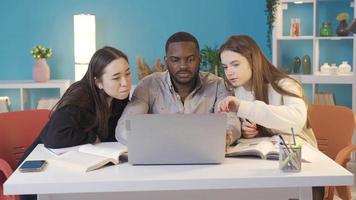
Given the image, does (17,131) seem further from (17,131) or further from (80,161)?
(80,161)

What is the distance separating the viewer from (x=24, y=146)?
106 inches

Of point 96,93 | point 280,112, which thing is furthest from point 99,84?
point 280,112

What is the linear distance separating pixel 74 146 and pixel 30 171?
37 cm

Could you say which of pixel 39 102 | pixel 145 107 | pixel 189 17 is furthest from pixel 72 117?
pixel 189 17

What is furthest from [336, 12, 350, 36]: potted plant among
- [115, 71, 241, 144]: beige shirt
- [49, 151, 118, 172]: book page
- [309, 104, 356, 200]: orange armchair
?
[49, 151, 118, 172]: book page

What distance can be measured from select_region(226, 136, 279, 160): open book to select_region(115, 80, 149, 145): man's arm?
47 cm

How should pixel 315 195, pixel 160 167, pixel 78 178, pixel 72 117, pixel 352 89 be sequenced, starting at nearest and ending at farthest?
pixel 78 178 → pixel 160 167 → pixel 315 195 → pixel 72 117 → pixel 352 89

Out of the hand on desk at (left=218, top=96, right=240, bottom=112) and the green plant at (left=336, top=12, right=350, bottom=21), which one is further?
the green plant at (left=336, top=12, right=350, bottom=21)

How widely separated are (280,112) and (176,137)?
584 mm

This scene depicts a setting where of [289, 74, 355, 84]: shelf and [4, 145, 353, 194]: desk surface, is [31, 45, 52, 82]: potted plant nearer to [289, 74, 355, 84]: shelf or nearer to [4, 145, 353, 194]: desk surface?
[289, 74, 355, 84]: shelf

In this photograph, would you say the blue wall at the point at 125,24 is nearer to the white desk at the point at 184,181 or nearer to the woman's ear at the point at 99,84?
the woman's ear at the point at 99,84

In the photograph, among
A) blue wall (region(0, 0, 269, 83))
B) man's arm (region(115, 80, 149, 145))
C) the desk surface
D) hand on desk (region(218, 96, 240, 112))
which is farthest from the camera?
blue wall (region(0, 0, 269, 83))

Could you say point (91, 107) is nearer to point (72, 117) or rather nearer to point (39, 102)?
point (72, 117)

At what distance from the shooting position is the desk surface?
5.47 ft
